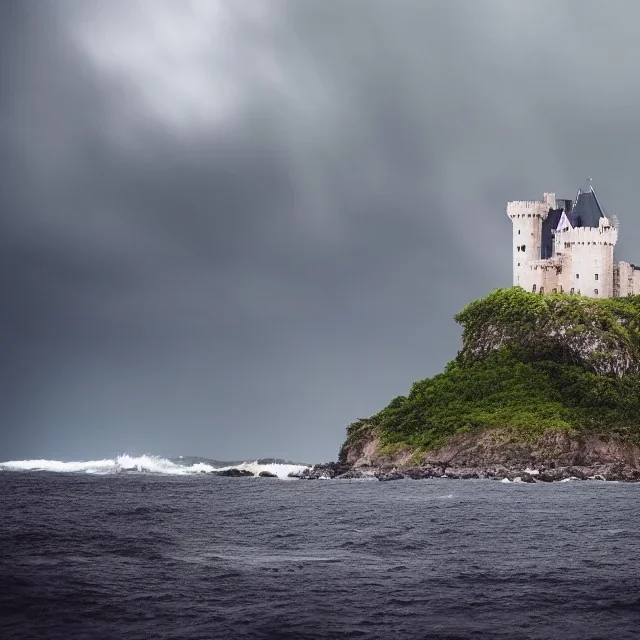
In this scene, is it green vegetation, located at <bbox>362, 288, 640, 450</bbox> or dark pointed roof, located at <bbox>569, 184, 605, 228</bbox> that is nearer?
green vegetation, located at <bbox>362, 288, 640, 450</bbox>

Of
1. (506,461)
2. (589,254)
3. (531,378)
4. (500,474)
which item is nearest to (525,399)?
(531,378)

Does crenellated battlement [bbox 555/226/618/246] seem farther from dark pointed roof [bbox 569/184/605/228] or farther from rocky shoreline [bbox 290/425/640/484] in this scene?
rocky shoreline [bbox 290/425/640/484]

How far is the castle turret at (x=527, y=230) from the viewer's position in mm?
157000

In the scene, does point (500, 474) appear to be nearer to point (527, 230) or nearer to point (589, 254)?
point (589, 254)

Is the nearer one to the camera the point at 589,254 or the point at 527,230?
the point at 589,254

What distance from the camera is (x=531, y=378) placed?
134 meters

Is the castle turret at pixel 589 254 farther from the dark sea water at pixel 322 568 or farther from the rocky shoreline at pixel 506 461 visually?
the dark sea water at pixel 322 568

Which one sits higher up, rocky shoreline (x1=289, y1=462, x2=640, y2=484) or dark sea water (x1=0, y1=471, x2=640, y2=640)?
rocky shoreline (x1=289, y1=462, x2=640, y2=484)

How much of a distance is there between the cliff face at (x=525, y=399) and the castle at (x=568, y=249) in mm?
6865

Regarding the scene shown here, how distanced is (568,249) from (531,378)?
26.7 meters

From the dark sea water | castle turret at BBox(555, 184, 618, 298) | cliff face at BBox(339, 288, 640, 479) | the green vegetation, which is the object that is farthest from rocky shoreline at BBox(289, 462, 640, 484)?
castle turret at BBox(555, 184, 618, 298)

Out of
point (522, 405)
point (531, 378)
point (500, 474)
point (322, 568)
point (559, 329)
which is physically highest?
point (559, 329)

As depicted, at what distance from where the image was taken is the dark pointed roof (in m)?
152

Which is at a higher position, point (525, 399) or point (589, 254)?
point (589, 254)
